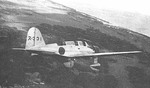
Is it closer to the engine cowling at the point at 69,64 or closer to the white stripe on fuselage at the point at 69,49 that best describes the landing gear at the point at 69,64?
the engine cowling at the point at 69,64

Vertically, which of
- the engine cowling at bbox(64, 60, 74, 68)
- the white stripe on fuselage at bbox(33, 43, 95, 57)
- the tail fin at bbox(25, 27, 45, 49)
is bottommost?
the engine cowling at bbox(64, 60, 74, 68)

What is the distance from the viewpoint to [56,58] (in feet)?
73.4

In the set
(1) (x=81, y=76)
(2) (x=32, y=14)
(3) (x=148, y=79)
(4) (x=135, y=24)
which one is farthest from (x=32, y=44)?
(4) (x=135, y=24)

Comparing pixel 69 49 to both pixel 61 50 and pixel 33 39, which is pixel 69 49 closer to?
pixel 61 50

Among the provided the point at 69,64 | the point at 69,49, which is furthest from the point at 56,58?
the point at 69,49

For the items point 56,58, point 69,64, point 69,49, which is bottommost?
point 69,64

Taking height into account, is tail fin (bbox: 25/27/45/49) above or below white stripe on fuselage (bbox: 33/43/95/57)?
above

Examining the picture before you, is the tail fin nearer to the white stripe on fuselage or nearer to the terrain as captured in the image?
the white stripe on fuselage

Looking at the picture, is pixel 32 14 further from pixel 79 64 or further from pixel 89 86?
pixel 89 86

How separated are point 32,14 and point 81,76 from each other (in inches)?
942

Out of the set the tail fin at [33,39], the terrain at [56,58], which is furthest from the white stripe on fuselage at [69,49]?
the terrain at [56,58]

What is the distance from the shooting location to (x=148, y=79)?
28.0 meters

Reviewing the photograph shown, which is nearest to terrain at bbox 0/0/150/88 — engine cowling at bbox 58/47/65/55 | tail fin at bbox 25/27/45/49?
tail fin at bbox 25/27/45/49

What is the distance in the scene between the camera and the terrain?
1961 cm
